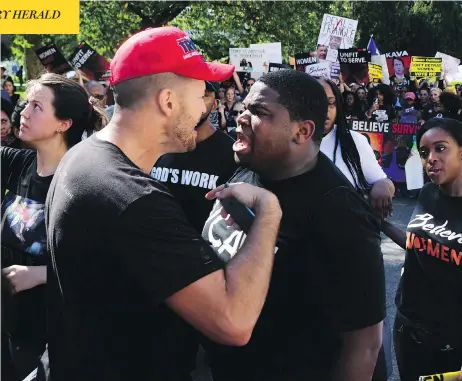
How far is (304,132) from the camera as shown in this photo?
2.03m

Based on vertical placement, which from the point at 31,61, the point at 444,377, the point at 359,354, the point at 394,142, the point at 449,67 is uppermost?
the point at 359,354

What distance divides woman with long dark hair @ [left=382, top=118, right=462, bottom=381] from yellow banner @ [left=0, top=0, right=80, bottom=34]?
217 cm

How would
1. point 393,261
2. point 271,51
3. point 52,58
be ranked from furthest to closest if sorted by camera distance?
point 271,51
point 52,58
point 393,261

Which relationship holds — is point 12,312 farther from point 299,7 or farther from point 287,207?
point 299,7

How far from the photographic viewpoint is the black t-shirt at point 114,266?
1433 mm

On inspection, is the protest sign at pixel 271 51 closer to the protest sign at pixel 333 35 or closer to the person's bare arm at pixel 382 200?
Result: the protest sign at pixel 333 35

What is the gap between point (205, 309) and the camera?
1.44 metres

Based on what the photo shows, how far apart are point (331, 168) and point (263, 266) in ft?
1.78

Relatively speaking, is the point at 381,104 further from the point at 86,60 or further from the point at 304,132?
the point at 304,132

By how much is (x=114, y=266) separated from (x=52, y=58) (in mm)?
7373

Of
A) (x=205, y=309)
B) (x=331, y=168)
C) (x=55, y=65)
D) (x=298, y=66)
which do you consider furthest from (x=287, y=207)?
(x=298, y=66)

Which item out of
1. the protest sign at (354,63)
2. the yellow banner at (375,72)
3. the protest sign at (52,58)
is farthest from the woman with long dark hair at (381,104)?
the protest sign at (52,58)

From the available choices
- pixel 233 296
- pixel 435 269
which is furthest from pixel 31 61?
pixel 233 296

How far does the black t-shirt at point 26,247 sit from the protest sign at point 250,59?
1036cm
